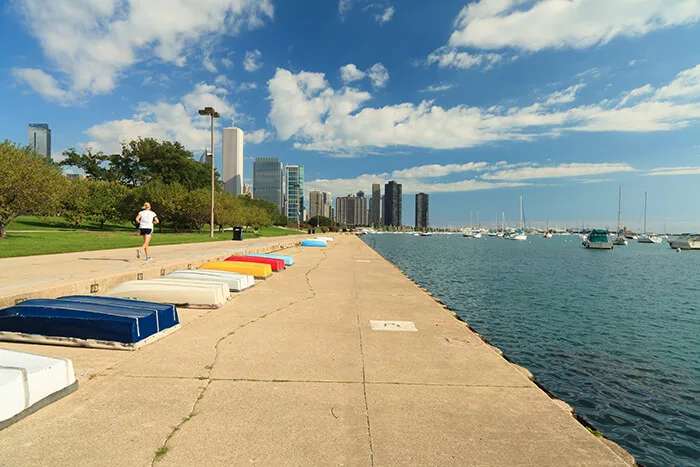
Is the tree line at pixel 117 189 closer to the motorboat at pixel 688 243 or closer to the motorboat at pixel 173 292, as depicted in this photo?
the motorboat at pixel 173 292

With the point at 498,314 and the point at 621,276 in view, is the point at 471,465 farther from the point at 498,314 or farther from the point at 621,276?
the point at 621,276

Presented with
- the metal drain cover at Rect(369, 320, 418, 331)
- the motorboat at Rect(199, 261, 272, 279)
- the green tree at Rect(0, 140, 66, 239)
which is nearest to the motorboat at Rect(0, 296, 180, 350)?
the metal drain cover at Rect(369, 320, 418, 331)

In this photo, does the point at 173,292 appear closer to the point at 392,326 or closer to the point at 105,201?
the point at 392,326

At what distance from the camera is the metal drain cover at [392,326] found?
8.47 metres

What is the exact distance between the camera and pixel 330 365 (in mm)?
5914

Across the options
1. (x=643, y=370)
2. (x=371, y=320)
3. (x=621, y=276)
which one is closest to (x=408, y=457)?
(x=371, y=320)

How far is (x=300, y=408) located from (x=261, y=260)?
14.3 meters

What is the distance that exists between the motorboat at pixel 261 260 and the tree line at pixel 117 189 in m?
18.1

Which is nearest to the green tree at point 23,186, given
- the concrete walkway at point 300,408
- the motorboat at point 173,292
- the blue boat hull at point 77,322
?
the motorboat at point 173,292

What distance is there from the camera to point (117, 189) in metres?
57.1

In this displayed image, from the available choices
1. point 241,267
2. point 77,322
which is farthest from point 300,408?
point 241,267

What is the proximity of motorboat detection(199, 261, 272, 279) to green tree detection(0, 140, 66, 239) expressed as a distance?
63.1ft

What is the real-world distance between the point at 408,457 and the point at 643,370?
951 centimetres

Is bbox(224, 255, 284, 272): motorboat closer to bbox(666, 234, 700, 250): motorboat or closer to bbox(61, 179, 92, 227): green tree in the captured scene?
bbox(61, 179, 92, 227): green tree
